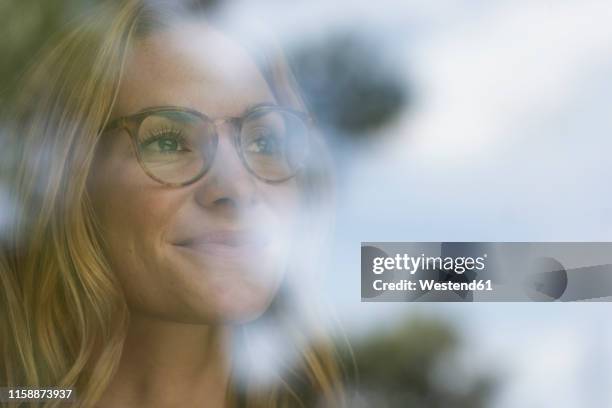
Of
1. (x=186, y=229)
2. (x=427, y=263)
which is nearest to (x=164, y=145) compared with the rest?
(x=186, y=229)

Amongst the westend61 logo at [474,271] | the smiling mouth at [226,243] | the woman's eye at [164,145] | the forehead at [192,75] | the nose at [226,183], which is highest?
the forehead at [192,75]

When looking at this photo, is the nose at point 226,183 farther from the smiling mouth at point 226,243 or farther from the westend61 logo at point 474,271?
the westend61 logo at point 474,271

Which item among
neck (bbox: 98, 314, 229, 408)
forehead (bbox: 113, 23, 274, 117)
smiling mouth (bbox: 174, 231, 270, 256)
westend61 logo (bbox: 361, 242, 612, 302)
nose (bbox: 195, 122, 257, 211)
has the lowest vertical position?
neck (bbox: 98, 314, 229, 408)

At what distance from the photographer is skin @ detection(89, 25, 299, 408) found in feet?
6.83

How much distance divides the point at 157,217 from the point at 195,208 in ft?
0.33

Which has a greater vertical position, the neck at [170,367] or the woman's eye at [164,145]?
the woman's eye at [164,145]

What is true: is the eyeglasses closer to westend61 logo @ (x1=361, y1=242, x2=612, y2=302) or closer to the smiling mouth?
the smiling mouth

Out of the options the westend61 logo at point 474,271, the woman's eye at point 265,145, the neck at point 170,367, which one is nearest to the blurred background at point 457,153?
the westend61 logo at point 474,271

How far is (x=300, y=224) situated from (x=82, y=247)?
0.56 m

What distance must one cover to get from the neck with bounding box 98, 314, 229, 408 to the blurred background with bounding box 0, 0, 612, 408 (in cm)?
34

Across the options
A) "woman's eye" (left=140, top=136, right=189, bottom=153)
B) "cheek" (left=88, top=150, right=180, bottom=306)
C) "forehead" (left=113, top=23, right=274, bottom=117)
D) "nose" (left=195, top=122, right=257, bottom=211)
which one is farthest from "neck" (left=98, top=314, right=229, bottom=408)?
"forehead" (left=113, top=23, right=274, bottom=117)

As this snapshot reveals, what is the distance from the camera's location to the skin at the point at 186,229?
208cm

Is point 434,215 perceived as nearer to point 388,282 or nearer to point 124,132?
point 388,282

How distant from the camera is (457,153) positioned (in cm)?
214
